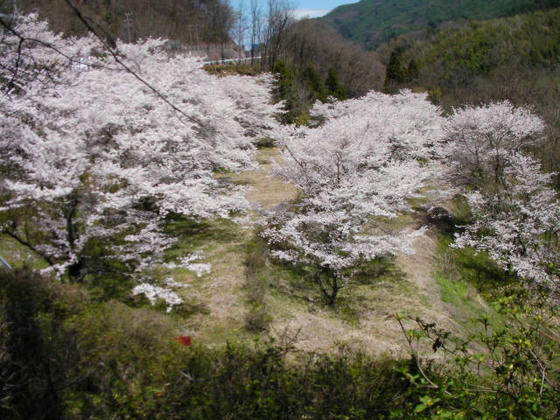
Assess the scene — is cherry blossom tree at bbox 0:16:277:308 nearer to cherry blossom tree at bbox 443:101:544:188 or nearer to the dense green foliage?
the dense green foliage

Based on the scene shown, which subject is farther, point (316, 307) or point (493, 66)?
point (493, 66)

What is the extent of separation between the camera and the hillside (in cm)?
10888

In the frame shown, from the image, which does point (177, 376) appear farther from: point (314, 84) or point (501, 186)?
point (314, 84)

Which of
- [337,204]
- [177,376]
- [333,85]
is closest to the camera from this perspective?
[177,376]

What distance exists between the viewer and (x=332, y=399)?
11.6 ft

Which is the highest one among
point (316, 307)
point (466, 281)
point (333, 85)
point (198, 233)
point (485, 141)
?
point (333, 85)

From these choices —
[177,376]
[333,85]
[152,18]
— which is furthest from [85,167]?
[333,85]

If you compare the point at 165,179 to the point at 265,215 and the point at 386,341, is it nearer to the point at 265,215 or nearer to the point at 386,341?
the point at 265,215

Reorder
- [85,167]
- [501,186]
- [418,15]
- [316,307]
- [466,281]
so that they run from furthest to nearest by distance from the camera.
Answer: [418,15], [501,186], [466,281], [316,307], [85,167]

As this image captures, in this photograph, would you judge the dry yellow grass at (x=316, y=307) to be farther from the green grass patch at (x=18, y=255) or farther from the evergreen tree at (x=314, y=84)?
the evergreen tree at (x=314, y=84)

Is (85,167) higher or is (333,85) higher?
(333,85)

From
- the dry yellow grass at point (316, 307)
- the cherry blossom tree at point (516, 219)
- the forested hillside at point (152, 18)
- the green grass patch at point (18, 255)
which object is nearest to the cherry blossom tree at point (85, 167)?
the green grass patch at point (18, 255)

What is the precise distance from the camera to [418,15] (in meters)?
163

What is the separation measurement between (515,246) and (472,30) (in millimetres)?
88118
